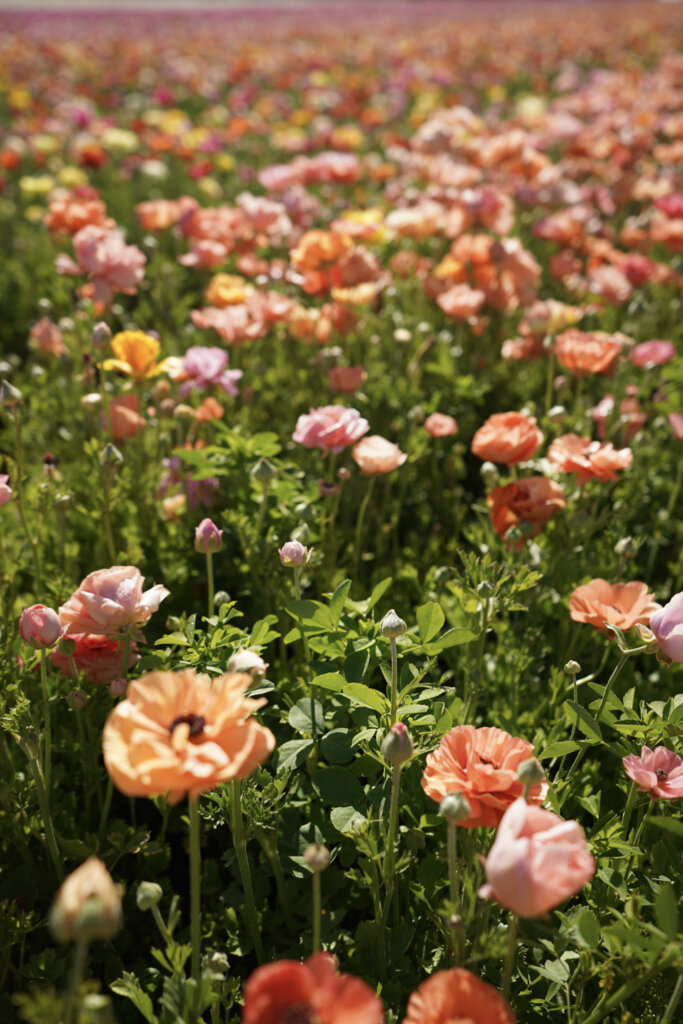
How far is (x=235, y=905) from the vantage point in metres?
1.48

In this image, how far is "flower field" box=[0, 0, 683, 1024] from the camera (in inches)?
41.7

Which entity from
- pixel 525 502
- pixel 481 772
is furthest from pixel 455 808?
pixel 525 502

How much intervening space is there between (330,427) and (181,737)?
103cm

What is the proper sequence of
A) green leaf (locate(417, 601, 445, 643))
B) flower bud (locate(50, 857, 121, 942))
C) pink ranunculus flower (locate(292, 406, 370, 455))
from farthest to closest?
pink ranunculus flower (locate(292, 406, 370, 455)) < green leaf (locate(417, 601, 445, 643)) < flower bud (locate(50, 857, 121, 942))

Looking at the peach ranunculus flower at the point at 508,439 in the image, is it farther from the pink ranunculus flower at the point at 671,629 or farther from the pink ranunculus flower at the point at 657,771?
the pink ranunculus flower at the point at 657,771

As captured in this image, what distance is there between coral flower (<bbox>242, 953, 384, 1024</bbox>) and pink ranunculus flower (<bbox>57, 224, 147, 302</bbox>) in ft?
6.76

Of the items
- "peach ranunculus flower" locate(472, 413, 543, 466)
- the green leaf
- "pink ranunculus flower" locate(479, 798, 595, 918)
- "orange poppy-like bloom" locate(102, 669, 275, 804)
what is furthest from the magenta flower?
"pink ranunculus flower" locate(479, 798, 595, 918)

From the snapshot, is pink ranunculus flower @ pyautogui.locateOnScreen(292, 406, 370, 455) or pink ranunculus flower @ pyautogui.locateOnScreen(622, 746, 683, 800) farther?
pink ranunculus flower @ pyautogui.locateOnScreen(292, 406, 370, 455)

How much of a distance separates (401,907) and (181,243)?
4067 millimetres

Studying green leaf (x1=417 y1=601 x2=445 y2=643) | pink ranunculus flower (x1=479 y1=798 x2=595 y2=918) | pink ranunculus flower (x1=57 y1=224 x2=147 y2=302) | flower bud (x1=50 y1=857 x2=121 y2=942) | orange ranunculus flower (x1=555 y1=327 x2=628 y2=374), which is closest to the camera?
flower bud (x1=50 y1=857 x2=121 y2=942)

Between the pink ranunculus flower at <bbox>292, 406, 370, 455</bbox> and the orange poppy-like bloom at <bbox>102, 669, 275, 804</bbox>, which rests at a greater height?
the orange poppy-like bloom at <bbox>102, 669, 275, 804</bbox>

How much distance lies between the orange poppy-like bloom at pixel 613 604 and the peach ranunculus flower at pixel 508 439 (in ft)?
1.32

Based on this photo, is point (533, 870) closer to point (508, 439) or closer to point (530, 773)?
point (530, 773)

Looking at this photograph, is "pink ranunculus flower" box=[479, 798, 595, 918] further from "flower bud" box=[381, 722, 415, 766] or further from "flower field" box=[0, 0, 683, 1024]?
"flower bud" box=[381, 722, 415, 766]
